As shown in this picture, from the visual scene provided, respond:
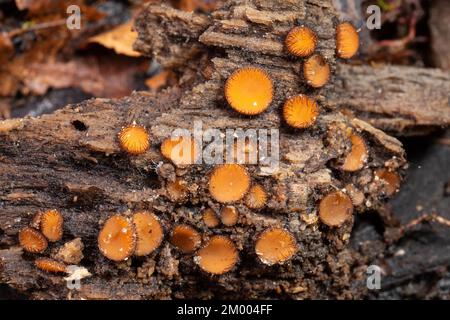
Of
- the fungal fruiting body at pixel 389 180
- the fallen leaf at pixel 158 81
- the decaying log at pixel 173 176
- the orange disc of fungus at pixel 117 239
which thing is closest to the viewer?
the orange disc of fungus at pixel 117 239

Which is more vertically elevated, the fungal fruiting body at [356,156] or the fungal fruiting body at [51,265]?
the fungal fruiting body at [356,156]

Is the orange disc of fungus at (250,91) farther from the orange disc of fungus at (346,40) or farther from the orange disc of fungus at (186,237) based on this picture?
the orange disc of fungus at (186,237)

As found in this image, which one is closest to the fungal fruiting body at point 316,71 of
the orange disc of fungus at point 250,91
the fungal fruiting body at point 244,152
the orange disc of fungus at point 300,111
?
the orange disc of fungus at point 300,111

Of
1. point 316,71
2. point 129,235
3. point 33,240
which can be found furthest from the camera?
point 316,71

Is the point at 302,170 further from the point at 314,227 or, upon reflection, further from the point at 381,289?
the point at 381,289

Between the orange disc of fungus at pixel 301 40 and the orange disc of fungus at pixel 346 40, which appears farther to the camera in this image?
the orange disc of fungus at pixel 346 40

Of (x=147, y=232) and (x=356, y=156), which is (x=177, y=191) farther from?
(x=356, y=156)

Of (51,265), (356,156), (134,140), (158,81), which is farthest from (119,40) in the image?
(356,156)
